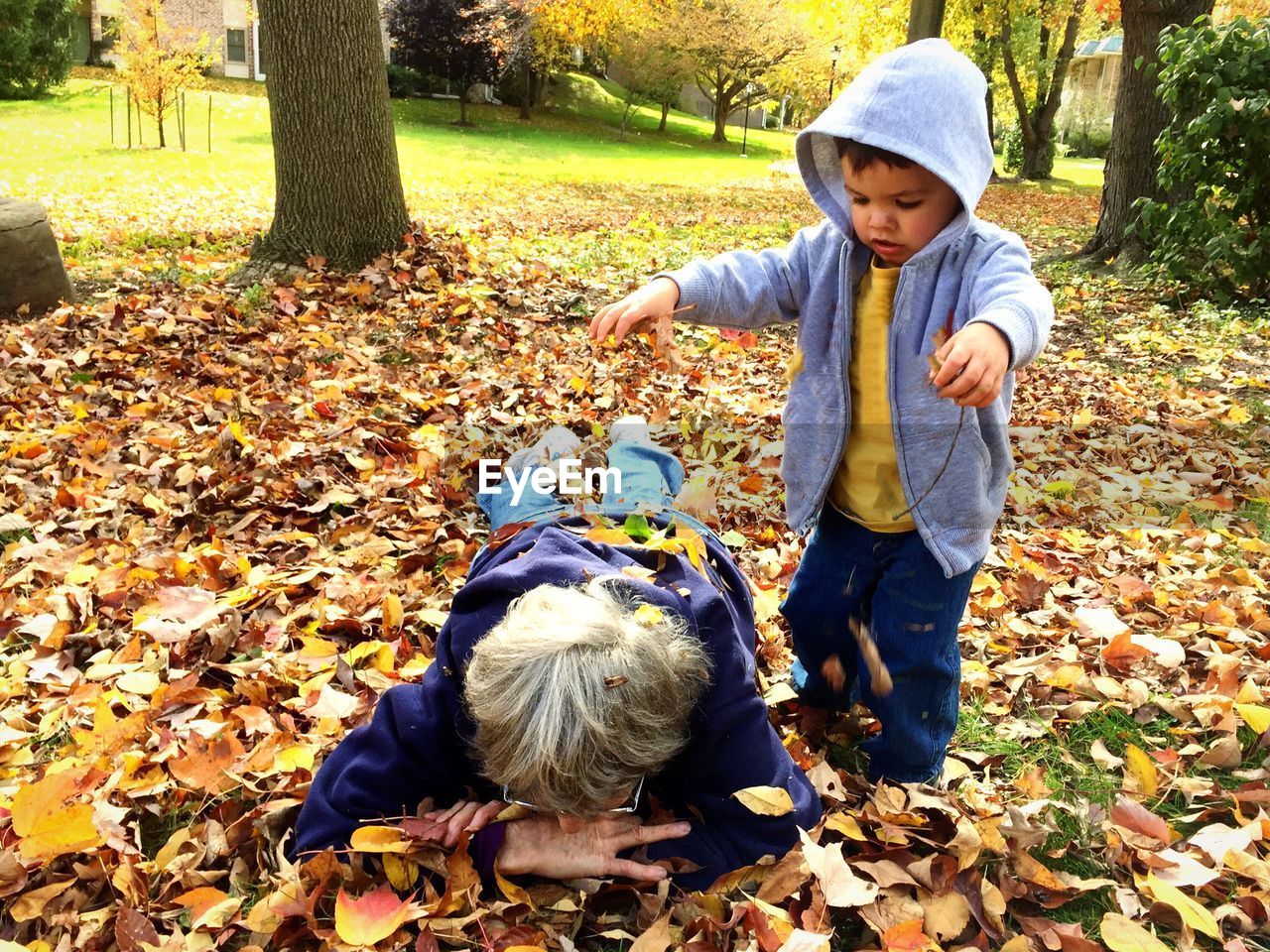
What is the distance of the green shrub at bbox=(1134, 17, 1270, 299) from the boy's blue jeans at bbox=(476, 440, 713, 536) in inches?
205

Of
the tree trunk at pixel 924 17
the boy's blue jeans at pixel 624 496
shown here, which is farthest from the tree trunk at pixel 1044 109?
the boy's blue jeans at pixel 624 496

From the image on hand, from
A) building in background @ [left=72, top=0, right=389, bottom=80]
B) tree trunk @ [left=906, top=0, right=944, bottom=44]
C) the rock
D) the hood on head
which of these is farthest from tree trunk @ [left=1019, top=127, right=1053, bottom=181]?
the hood on head

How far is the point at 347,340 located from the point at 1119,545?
3.83 meters

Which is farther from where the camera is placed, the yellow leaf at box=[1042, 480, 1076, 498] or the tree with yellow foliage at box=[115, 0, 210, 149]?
the tree with yellow foliage at box=[115, 0, 210, 149]

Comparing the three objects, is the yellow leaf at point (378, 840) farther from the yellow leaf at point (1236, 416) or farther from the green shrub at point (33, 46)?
the green shrub at point (33, 46)

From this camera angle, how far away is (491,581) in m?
1.83

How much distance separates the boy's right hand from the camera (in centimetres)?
198

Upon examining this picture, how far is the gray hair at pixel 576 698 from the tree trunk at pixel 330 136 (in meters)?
4.96

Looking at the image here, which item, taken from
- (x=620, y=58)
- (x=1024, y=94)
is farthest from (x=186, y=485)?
(x=620, y=58)

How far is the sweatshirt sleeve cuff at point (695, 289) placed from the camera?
210 centimetres

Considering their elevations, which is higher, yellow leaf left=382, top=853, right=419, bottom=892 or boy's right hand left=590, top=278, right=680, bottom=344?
boy's right hand left=590, top=278, right=680, bottom=344

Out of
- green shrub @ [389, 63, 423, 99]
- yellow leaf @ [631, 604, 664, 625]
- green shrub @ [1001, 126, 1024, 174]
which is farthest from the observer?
green shrub @ [389, 63, 423, 99]

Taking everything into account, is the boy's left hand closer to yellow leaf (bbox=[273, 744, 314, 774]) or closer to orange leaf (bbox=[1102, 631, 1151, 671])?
orange leaf (bbox=[1102, 631, 1151, 671])

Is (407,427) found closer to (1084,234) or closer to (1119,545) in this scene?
(1119,545)
